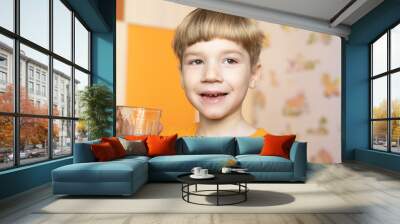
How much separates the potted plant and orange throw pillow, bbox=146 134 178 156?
1490mm

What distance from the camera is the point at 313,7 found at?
25.0ft

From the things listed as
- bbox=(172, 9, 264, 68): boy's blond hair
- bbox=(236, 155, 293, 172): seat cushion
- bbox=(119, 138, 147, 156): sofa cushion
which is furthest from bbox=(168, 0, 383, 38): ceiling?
bbox=(236, 155, 293, 172): seat cushion

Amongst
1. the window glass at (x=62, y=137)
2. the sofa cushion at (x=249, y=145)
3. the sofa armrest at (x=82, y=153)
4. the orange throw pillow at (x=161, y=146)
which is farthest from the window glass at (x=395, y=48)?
the window glass at (x=62, y=137)

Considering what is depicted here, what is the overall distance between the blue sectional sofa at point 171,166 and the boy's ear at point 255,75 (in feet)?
5.64

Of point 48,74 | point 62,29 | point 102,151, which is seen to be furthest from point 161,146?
point 62,29

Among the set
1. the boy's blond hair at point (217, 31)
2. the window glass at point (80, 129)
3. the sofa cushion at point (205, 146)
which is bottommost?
the sofa cushion at point (205, 146)

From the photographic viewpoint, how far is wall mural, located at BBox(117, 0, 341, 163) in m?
8.23

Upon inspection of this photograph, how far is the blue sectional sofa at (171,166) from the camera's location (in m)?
4.73

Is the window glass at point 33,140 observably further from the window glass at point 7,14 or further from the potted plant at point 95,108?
the potted plant at point 95,108

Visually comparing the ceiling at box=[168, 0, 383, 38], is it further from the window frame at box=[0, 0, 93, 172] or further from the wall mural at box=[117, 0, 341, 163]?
the window frame at box=[0, 0, 93, 172]

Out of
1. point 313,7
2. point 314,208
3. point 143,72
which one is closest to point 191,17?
point 143,72

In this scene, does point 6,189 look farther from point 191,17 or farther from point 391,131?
point 391,131

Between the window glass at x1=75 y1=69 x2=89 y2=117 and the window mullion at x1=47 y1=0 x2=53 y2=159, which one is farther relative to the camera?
the window glass at x1=75 y1=69 x2=89 y2=117

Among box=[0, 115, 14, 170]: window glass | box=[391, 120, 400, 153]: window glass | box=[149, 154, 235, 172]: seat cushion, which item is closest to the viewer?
box=[0, 115, 14, 170]: window glass
